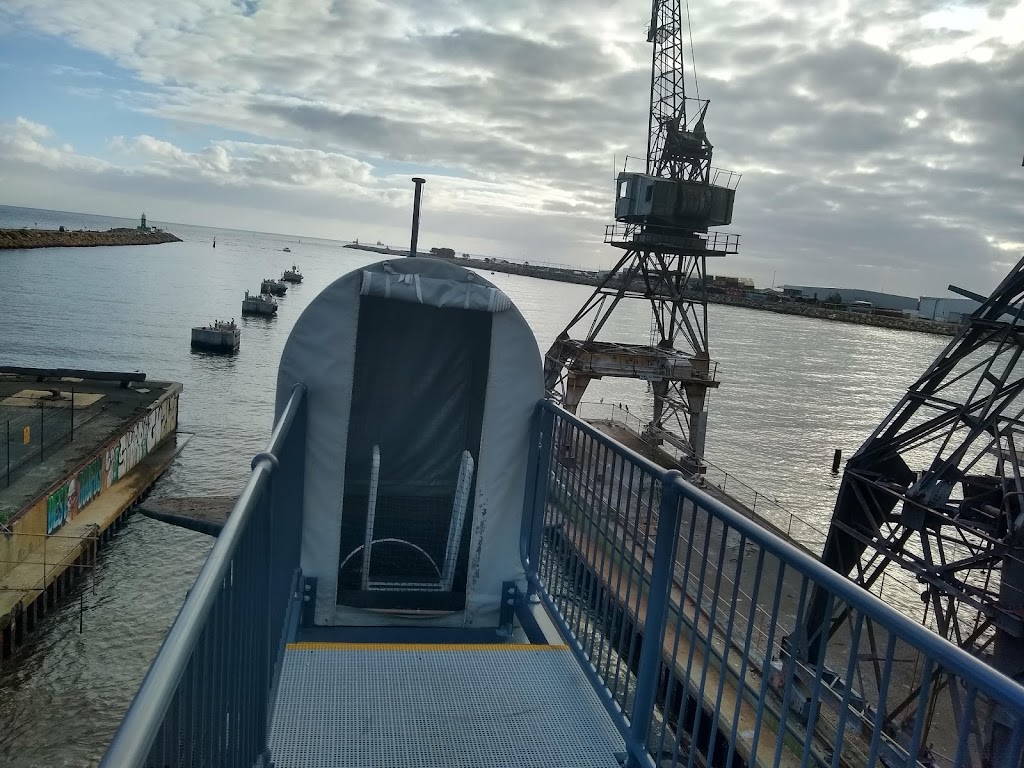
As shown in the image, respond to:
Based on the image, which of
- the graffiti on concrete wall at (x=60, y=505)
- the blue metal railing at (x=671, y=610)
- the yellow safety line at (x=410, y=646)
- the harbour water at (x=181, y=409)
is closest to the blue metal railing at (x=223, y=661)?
the yellow safety line at (x=410, y=646)

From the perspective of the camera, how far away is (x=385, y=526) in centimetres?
649

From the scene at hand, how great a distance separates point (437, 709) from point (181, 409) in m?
43.5

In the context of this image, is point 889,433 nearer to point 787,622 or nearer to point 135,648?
point 787,622

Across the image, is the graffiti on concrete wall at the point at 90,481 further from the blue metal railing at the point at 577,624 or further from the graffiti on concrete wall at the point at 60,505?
the blue metal railing at the point at 577,624

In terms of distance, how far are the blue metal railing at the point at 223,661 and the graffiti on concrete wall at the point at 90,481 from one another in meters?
25.3

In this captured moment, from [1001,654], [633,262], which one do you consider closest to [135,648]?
[1001,654]

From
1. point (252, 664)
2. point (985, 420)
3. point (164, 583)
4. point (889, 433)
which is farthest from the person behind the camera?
point (164, 583)

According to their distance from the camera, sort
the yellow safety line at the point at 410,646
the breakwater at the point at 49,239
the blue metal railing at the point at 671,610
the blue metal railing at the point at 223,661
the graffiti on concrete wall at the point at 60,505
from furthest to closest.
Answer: the breakwater at the point at 49,239 → the graffiti on concrete wall at the point at 60,505 → the yellow safety line at the point at 410,646 → the blue metal railing at the point at 671,610 → the blue metal railing at the point at 223,661

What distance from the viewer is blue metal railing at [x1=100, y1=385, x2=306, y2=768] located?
4.85ft

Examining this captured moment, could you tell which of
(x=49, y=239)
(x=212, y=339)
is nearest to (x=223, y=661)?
(x=212, y=339)

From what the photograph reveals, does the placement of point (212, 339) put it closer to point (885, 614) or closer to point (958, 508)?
point (958, 508)

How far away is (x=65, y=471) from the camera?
24.2 meters

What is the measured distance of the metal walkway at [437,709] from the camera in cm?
386

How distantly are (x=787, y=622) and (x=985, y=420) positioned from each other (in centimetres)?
696
